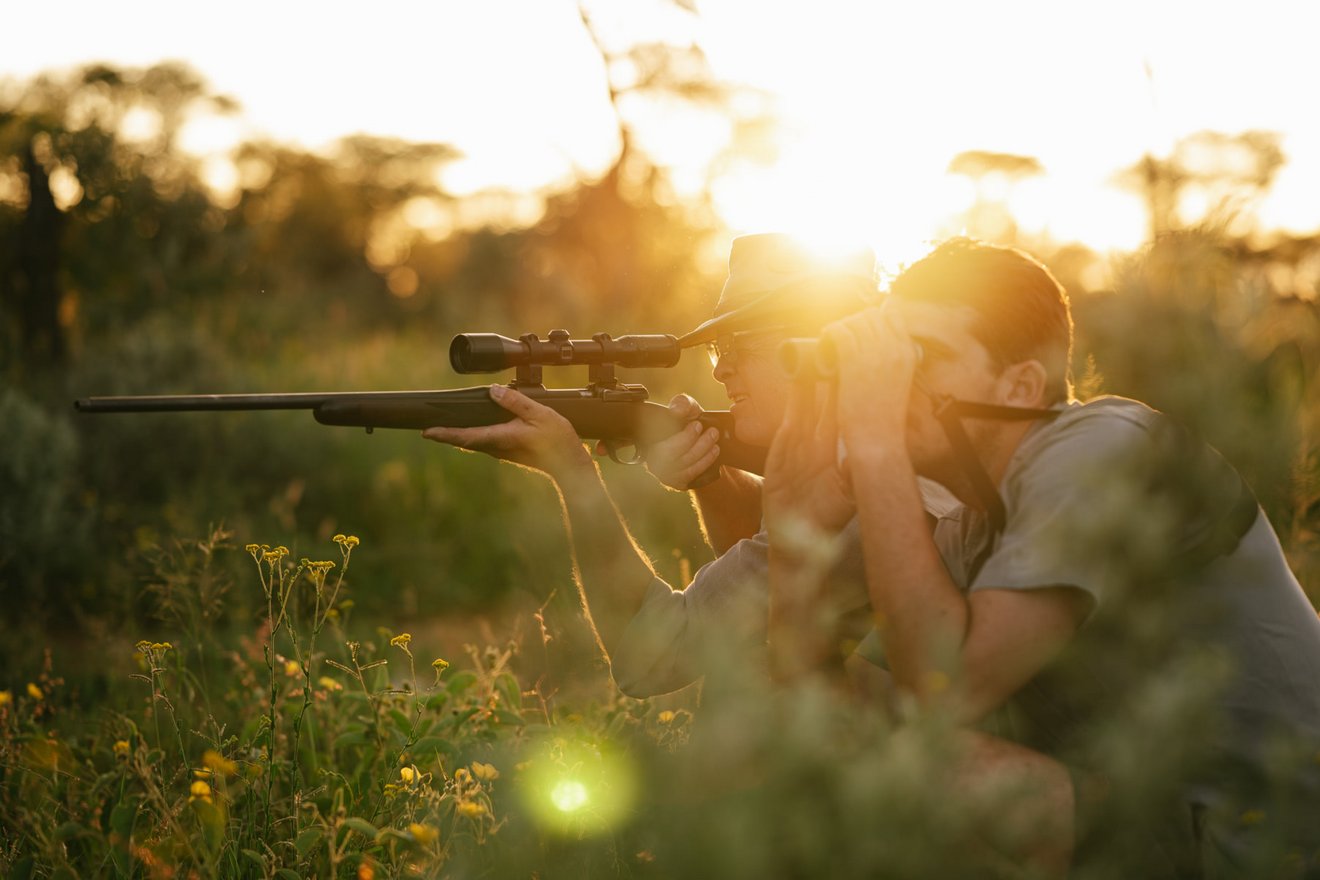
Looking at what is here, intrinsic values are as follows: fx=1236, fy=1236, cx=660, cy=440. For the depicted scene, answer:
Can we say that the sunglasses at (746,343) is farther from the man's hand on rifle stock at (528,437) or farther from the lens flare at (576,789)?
the lens flare at (576,789)

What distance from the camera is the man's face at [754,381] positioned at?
362cm

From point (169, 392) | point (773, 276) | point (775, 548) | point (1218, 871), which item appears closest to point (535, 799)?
point (775, 548)

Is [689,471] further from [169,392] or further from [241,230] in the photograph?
[241,230]

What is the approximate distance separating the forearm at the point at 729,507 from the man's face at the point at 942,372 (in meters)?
1.47

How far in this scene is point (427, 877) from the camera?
Result: 2.51 metres

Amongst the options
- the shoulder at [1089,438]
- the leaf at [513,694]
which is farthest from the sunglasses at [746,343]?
the leaf at [513,694]

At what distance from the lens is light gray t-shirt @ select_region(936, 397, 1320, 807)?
235cm

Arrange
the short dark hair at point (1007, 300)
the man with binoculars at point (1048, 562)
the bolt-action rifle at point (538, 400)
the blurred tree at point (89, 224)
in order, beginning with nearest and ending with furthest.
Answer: the man with binoculars at point (1048, 562)
the short dark hair at point (1007, 300)
the bolt-action rifle at point (538, 400)
the blurred tree at point (89, 224)

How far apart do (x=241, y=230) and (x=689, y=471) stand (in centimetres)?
2027

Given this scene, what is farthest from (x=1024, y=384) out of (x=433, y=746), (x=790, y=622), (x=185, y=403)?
(x=185, y=403)

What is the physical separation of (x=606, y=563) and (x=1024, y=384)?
1.22m

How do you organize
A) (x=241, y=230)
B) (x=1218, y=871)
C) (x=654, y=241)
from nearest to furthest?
(x=1218, y=871) < (x=654, y=241) < (x=241, y=230)

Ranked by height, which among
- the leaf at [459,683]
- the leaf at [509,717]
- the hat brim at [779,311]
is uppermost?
the hat brim at [779,311]

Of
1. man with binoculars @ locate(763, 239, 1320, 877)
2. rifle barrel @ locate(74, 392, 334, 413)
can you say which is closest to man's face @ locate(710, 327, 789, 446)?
man with binoculars @ locate(763, 239, 1320, 877)
